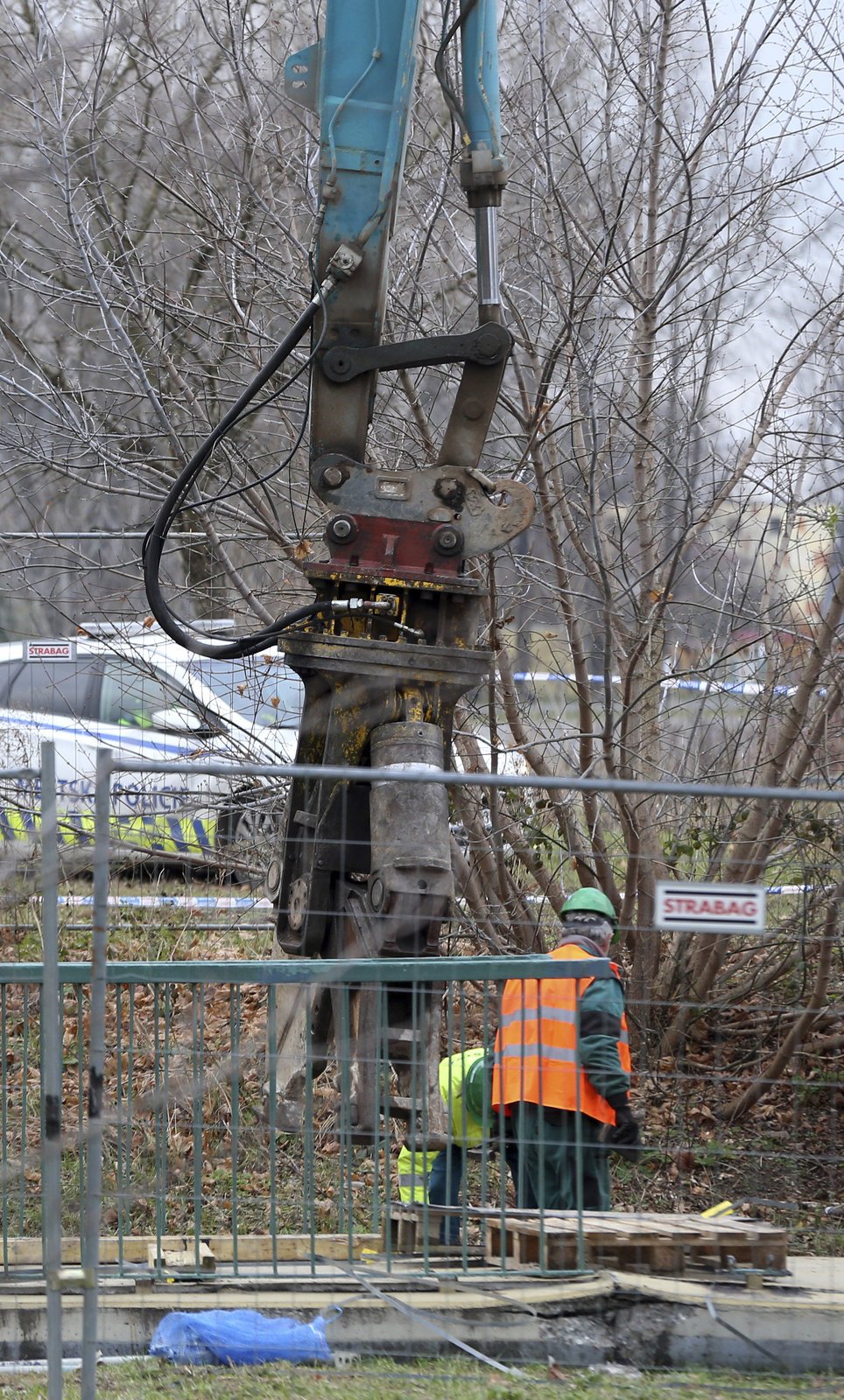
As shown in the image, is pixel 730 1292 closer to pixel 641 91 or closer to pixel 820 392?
pixel 820 392

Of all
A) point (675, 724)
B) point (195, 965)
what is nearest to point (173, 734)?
point (675, 724)

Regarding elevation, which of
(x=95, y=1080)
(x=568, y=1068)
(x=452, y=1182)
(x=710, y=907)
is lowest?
(x=452, y=1182)

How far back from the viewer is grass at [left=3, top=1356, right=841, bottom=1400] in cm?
452

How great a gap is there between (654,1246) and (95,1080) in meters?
2.08

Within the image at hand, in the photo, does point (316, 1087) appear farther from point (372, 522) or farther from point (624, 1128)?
point (372, 522)

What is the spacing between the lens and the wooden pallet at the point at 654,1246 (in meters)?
5.05

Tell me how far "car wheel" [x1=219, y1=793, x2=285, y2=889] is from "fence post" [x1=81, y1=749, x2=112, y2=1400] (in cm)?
463

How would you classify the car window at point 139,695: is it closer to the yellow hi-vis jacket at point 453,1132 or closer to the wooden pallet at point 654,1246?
the yellow hi-vis jacket at point 453,1132

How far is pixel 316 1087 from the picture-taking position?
8.03 metres

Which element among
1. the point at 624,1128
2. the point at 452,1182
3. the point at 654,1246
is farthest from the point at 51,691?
the point at 654,1246

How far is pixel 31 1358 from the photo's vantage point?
5047 millimetres

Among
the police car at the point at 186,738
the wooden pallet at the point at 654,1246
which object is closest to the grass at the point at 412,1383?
the wooden pallet at the point at 654,1246

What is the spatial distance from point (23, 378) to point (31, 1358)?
22.1ft

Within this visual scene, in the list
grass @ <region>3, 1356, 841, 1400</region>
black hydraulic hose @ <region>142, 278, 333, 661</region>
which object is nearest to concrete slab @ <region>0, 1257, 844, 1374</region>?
grass @ <region>3, 1356, 841, 1400</region>
